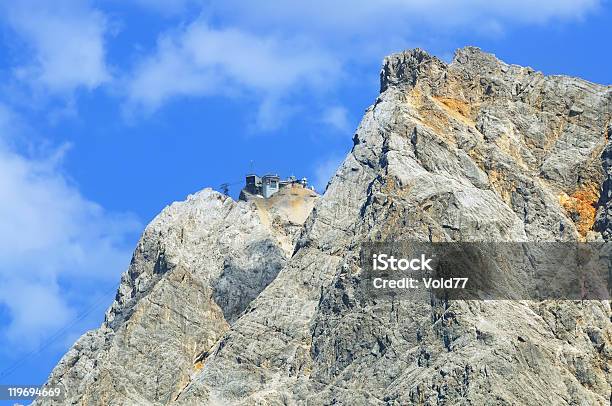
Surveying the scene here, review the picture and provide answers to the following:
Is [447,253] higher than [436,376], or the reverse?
[447,253]

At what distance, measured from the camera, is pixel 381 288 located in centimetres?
19712

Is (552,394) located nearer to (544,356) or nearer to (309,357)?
(544,356)

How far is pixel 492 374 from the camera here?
187125 mm

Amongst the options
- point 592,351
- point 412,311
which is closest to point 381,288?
point 412,311

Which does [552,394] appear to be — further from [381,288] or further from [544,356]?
[381,288]

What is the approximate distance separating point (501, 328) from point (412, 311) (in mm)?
6904

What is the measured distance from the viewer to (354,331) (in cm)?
19638

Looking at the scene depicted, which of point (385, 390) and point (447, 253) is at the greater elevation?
point (447, 253)

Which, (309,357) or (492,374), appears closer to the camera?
(492,374)

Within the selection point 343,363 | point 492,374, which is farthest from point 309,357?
point 492,374

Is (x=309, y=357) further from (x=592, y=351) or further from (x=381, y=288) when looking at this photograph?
(x=592, y=351)

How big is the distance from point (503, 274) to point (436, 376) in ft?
45.7

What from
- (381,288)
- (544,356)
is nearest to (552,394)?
(544,356)

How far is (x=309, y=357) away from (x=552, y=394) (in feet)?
66.4
